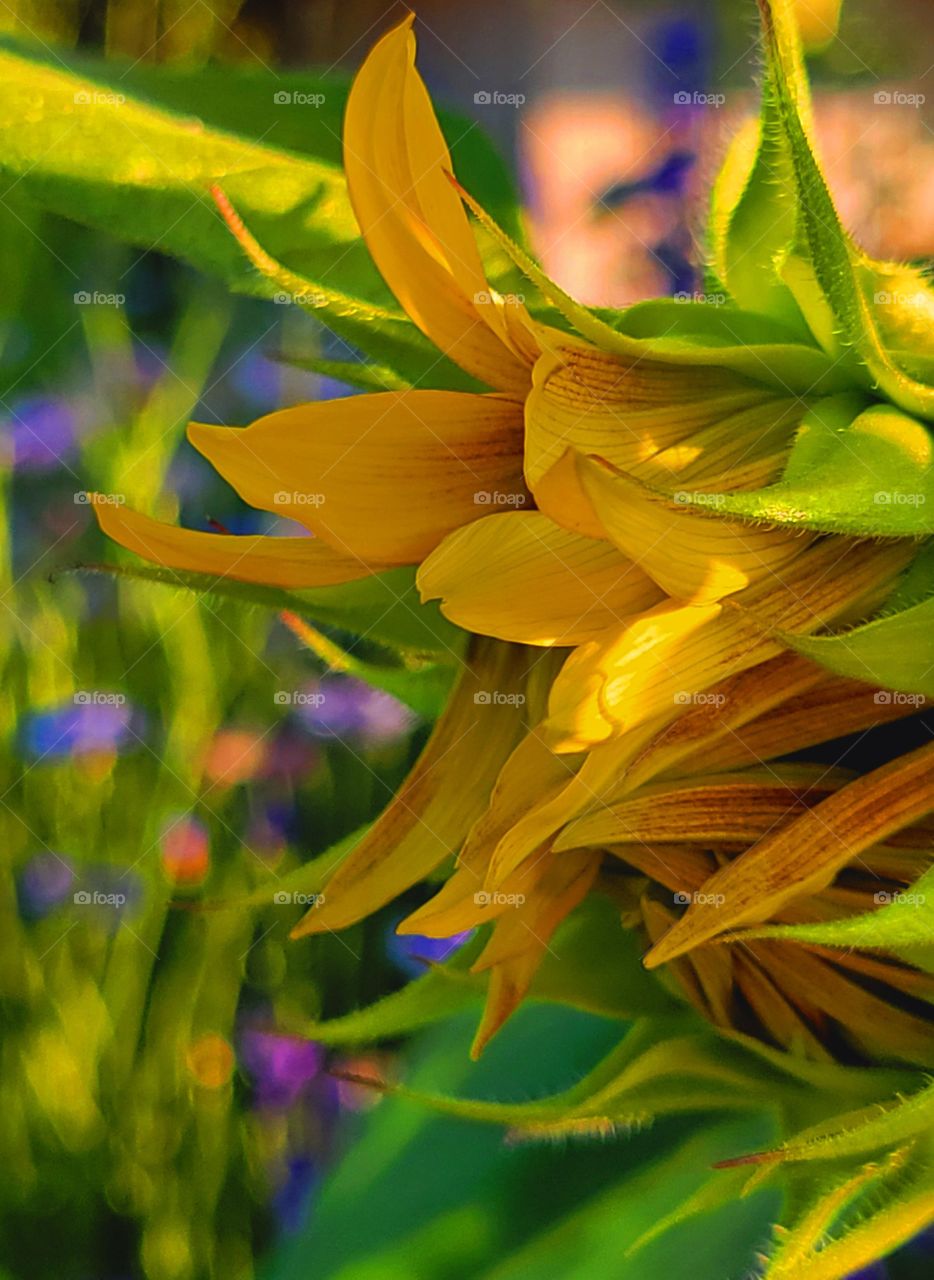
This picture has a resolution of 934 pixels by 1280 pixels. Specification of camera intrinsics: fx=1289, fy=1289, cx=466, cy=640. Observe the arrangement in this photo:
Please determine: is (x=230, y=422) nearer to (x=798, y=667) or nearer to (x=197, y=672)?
(x=197, y=672)

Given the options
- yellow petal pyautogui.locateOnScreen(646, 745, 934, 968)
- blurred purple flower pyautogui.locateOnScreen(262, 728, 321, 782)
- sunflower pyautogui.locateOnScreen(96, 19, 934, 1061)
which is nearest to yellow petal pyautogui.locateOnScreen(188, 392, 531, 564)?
sunflower pyautogui.locateOnScreen(96, 19, 934, 1061)

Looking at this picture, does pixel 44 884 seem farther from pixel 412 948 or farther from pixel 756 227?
pixel 756 227

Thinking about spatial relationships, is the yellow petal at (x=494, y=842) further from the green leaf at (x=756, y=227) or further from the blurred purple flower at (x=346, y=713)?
the blurred purple flower at (x=346, y=713)

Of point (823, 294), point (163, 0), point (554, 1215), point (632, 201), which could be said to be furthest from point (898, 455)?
point (163, 0)

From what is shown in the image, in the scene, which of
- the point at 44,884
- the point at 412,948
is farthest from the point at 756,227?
the point at 44,884

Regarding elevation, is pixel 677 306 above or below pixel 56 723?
above

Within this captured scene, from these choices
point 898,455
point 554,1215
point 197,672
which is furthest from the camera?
point 197,672
